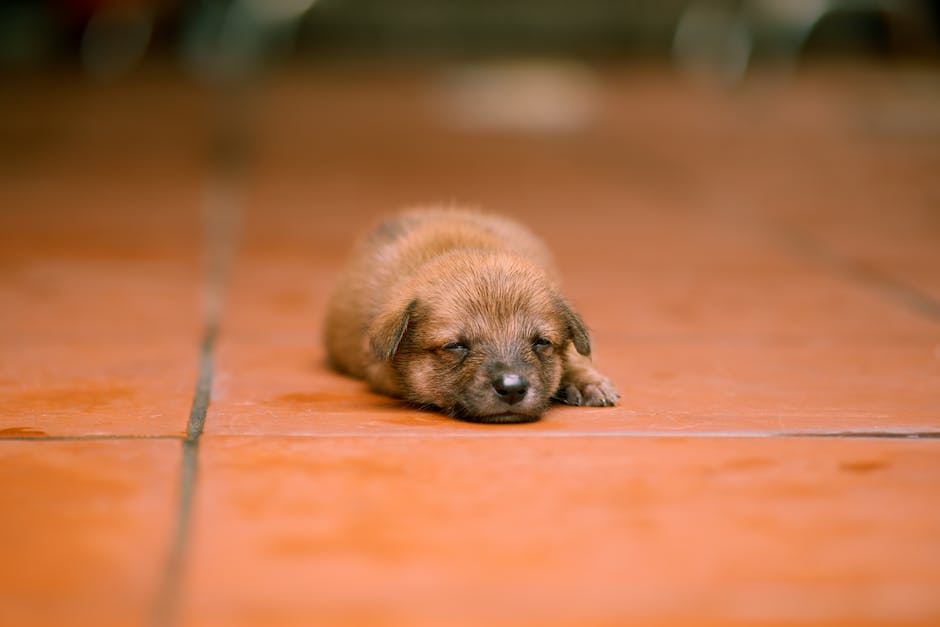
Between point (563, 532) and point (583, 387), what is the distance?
3.01ft

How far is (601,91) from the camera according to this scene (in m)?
13.6

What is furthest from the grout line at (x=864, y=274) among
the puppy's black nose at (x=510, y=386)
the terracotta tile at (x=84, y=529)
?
the terracotta tile at (x=84, y=529)

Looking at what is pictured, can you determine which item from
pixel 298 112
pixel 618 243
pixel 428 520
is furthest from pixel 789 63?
pixel 428 520

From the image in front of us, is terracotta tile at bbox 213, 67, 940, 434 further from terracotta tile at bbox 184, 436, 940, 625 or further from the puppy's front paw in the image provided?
terracotta tile at bbox 184, 436, 940, 625

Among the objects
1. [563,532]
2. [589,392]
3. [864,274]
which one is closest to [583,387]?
[589,392]

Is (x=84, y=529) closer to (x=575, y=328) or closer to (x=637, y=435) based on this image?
(x=637, y=435)

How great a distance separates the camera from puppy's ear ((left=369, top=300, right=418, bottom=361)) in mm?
2990

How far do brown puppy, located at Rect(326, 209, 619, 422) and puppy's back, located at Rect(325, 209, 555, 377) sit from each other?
2cm

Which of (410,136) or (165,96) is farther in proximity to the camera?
(165,96)

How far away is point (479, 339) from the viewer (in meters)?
2.99

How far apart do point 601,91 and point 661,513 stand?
38.2 feet

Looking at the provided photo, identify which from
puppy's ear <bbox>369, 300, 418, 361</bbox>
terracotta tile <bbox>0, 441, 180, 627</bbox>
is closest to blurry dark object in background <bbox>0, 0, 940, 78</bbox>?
puppy's ear <bbox>369, 300, 418, 361</bbox>

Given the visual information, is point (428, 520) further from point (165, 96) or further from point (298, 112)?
point (165, 96)

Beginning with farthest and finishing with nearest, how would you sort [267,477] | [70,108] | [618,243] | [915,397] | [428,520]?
[70,108]
[618,243]
[915,397]
[267,477]
[428,520]
